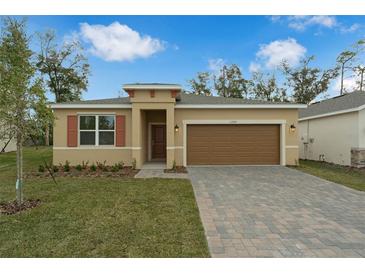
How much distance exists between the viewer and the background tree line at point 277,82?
3127 cm

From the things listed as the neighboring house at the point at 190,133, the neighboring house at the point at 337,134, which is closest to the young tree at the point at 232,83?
the neighboring house at the point at 337,134

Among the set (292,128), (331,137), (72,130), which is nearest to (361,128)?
(331,137)

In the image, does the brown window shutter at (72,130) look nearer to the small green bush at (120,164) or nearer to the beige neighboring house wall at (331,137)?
the small green bush at (120,164)

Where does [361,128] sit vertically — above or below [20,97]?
below

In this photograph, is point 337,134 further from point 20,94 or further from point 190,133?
point 20,94

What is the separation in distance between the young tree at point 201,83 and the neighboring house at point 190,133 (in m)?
22.6

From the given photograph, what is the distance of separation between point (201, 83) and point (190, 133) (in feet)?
78.2

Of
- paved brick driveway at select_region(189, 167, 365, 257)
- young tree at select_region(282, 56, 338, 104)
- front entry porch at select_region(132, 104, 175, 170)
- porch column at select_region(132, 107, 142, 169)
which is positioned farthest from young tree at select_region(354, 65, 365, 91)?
porch column at select_region(132, 107, 142, 169)

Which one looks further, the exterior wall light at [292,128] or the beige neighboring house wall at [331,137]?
the beige neighboring house wall at [331,137]

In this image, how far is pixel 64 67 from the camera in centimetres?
3109

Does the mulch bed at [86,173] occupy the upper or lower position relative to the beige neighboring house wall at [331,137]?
lower

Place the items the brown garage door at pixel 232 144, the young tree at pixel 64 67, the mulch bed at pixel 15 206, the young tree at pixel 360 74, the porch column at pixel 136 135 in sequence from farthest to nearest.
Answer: the young tree at pixel 64 67 → the young tree at pixel 360 74 → the brown garage door at pixel 232 144 → the porch column at pixel 136 135 → the mulch bed at pixel 15 206

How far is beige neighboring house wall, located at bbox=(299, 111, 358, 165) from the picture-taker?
40.2 feet

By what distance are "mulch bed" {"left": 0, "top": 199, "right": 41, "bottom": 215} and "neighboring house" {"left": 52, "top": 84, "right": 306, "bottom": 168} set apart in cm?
579
